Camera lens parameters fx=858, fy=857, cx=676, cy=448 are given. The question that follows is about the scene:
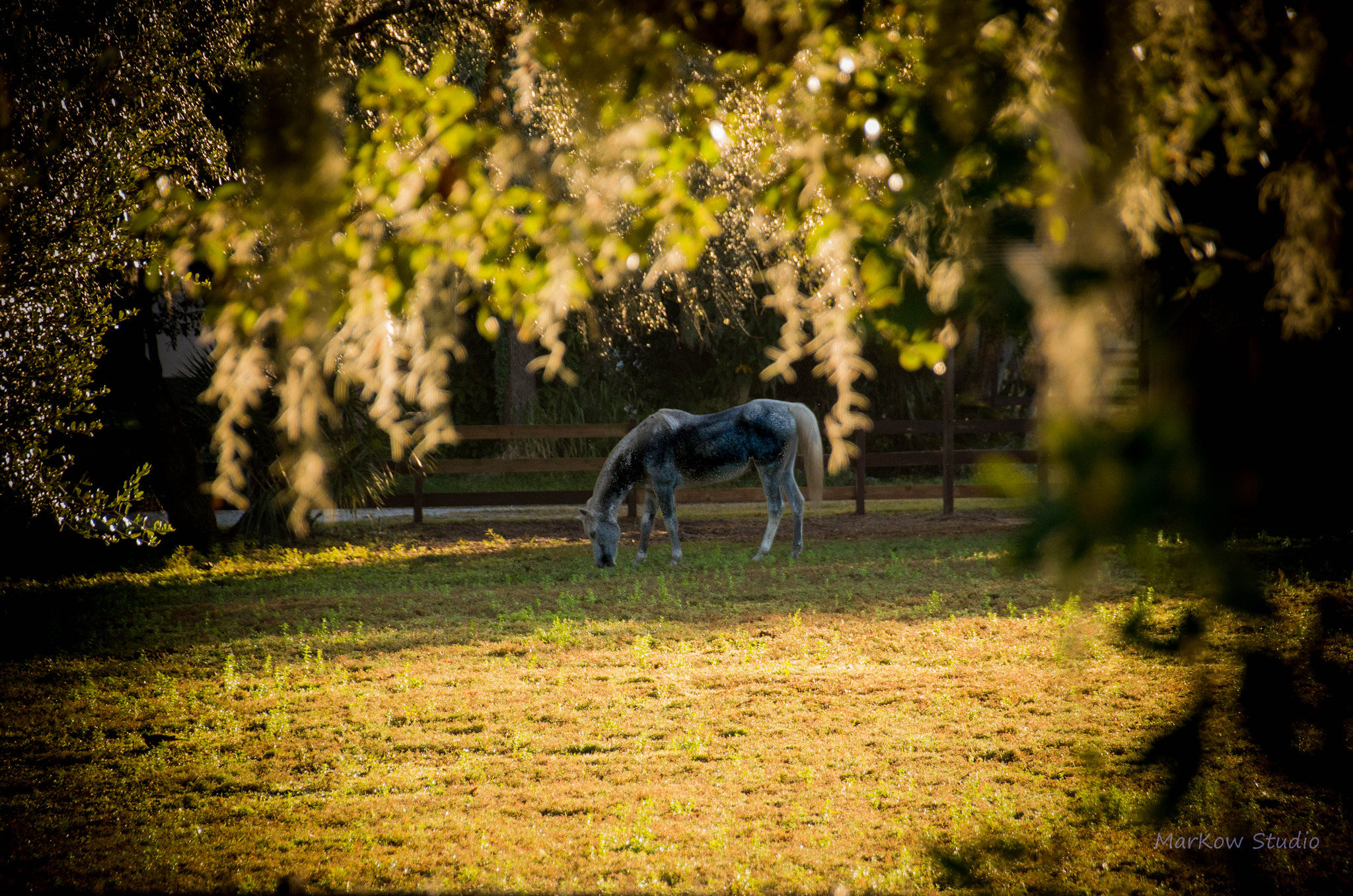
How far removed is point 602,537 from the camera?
28.8ft

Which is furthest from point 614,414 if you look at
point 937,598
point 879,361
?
point 937,598

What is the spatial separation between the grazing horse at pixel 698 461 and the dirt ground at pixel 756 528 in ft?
3.77

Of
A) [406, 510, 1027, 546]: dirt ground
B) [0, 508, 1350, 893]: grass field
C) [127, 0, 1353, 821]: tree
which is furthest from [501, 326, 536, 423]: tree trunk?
[127, 0, 1353, 821]: tree

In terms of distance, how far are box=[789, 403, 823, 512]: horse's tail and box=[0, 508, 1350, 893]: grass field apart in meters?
2.41

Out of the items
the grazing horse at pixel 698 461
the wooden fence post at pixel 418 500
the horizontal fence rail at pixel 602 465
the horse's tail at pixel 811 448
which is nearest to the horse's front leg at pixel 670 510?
the grazing horse at pixel 698 461

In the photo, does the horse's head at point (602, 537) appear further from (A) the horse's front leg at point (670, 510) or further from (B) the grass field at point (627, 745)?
(B) the grass field at point (627, 745)

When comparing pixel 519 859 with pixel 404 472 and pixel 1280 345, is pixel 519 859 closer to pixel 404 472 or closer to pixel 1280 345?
pixel 1280 345

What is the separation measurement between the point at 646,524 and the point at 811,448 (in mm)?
1990

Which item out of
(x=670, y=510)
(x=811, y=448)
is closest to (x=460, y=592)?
(x=670, y=510)

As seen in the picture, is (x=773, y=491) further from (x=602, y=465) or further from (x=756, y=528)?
(x=602, y=465)

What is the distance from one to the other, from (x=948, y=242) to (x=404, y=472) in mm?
11643

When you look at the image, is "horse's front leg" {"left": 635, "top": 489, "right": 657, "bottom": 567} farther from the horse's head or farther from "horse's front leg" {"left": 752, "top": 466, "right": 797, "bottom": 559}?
"horse's front leg" {"left": 752, "top": 466, "right": 797, "bottom": 559}

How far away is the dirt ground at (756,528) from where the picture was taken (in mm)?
10938

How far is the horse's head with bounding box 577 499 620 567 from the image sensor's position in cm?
876
